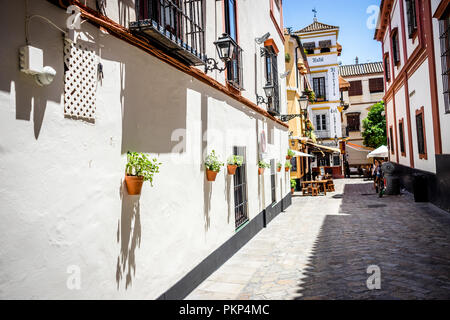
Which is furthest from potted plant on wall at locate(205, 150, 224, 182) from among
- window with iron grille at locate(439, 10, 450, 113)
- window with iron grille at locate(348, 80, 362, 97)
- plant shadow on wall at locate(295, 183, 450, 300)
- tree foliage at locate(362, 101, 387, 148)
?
window with iron grille at locate(348, 80, 362, 97)

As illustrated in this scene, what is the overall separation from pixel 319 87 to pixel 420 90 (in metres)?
18.4

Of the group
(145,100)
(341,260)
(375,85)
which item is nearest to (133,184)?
(145,100)

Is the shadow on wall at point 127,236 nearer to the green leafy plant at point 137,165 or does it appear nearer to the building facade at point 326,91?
the green leafy plant at point 137,165

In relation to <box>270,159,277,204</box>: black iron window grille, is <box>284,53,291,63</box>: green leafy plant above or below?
above

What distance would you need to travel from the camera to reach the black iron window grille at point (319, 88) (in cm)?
3009

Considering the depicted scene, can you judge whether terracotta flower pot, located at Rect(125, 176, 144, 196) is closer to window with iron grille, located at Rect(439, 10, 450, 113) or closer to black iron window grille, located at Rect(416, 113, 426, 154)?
window with iron grille, located at Rect(439, 10, 450, 113)

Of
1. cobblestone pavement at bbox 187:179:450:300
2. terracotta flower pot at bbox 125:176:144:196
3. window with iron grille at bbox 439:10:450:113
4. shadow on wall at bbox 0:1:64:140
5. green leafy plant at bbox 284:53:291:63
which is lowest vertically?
cobblestone pavement at bbox 187:179:450:300

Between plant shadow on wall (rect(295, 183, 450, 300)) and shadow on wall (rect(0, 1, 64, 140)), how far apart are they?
409 centimetres

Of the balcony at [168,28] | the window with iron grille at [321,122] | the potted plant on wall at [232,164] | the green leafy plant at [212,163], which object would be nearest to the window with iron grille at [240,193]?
the potted plant on wall at [232,164]

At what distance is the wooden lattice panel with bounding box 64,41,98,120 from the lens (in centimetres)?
299

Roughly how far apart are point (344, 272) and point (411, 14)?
38.1 ft

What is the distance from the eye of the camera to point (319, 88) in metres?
30.4

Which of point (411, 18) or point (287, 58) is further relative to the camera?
point (287, 58)

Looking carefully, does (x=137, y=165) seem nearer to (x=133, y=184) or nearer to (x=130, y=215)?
(x=133, y=184)
